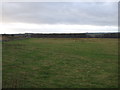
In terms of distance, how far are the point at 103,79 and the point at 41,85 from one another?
279 cm

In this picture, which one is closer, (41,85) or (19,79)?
(41,85)

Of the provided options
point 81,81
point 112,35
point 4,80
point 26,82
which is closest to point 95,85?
point 81,81

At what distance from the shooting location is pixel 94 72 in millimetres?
9273

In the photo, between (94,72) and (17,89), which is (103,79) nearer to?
(94,72)

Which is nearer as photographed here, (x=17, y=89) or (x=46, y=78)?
(x=17, y=89)

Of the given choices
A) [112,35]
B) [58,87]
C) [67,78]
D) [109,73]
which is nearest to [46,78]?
[67,78]

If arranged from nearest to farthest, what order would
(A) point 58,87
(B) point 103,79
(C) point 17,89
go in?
(C) point 17,89
(A) point 58,87
(B) point 103,79

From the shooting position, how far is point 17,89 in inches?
242

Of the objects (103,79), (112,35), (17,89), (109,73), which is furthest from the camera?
(112,35)

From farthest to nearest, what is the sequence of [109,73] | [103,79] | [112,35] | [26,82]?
[112,35] → [109,73] → [103,79] → [26,82]

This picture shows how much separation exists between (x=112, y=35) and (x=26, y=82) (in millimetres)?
77041

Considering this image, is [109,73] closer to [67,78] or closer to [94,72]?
[94,72]

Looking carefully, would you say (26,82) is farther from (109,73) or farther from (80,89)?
(109,73)

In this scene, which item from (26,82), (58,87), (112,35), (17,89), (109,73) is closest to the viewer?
(17,89)
